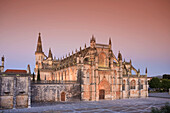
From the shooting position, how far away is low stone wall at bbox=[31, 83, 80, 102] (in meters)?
41.4

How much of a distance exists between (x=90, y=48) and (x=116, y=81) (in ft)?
42.6

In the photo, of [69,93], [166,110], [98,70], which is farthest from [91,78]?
[166,110]

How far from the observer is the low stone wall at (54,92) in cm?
4141

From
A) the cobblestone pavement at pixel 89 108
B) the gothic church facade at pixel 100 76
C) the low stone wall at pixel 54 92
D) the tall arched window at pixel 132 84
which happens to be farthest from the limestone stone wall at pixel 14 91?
the tall arched window at pixel 132 84

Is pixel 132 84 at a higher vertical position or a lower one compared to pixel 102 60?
lower

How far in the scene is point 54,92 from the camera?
43656 millimetres

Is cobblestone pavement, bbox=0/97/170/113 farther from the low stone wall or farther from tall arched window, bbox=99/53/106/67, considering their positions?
tall arched window, bbox=99/53/106/67

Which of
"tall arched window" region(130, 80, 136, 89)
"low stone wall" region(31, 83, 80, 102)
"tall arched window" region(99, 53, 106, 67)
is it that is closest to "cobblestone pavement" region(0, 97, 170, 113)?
"low stone wall" region(31, 83, 80, 102)

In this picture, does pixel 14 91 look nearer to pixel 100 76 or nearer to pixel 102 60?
pixel 100 76

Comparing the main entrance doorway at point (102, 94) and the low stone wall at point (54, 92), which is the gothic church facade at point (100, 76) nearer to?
the main entrance doorway at point (102, 94)

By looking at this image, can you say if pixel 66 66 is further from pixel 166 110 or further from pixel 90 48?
pixel 166 110

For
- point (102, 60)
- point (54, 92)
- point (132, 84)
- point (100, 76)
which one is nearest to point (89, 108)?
point (54, 92)

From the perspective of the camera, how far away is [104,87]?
171 ft

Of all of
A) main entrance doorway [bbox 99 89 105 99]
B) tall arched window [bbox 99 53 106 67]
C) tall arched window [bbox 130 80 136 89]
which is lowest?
main entrance doorway [bbox 99 89 105 99]
